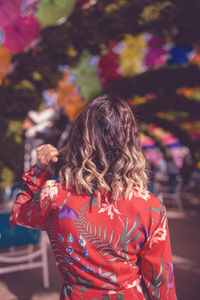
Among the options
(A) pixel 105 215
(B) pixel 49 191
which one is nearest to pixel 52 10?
(B) pixel 49 191

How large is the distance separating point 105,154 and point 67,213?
237 mm

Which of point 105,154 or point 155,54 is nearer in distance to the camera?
point 105,154

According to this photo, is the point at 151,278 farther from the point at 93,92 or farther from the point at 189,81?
the point at 189,81

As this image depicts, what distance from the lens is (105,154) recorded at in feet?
3.05

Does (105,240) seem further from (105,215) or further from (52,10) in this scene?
(52,10)

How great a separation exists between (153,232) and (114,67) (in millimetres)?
5581

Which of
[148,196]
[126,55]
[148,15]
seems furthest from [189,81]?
[148,196]

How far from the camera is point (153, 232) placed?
92 centimetres

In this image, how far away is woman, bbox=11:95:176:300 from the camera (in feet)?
2.96

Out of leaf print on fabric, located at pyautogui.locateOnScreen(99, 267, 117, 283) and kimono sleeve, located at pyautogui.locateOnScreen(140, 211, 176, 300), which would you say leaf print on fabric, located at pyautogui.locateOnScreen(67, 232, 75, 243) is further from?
kimono sleeve, located at pyautogui.locateOnScreen(140, 211, 176, 300)

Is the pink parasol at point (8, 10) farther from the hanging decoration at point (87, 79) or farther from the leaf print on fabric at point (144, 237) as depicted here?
the leaf print on fabric at point (144, 237)


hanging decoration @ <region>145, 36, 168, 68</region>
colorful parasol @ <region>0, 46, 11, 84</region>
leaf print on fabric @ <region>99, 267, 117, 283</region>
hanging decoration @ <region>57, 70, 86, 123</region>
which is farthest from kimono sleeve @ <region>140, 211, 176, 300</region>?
hanging decoration @ <region>145, 36, 168, 68</region>

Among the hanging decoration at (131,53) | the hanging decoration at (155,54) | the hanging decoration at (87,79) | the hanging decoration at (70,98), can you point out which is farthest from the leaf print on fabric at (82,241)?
the hanging decoration at (155,54)

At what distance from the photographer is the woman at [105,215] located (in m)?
0.90
